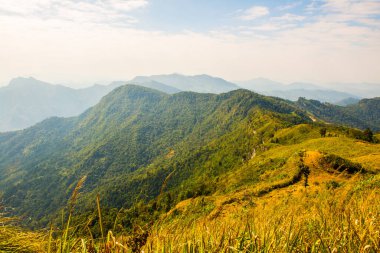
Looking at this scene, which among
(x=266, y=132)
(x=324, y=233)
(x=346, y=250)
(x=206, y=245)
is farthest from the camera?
(x=266, y=132)

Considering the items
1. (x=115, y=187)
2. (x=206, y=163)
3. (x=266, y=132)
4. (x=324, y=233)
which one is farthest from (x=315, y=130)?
(x=115, y=187)

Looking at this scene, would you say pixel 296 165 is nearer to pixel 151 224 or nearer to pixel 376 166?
pixel 376 166

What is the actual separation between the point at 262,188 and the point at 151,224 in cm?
3218

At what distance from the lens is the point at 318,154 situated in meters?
34.5

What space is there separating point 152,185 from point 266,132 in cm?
7160

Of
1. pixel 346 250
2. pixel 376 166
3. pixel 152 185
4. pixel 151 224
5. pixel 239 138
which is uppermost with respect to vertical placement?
pixel 346 250

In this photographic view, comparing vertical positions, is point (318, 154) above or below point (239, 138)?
above

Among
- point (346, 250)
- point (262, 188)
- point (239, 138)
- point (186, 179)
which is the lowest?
point (186, 179)

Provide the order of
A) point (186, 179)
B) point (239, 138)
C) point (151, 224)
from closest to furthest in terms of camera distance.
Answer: point (151, 224) < point (186, 179) < point (239, 138)

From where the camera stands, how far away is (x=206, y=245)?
8.06ft

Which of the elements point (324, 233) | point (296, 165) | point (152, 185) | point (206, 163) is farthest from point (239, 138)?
point (324, 233)

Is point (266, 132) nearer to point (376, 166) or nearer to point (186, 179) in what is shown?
point (186, 179)

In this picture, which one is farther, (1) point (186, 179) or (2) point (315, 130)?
(1) point (186, 179)

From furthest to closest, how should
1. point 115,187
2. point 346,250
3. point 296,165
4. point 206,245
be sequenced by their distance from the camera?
point 115,187 → point 296,165 → point 206,245 → point 346,250
